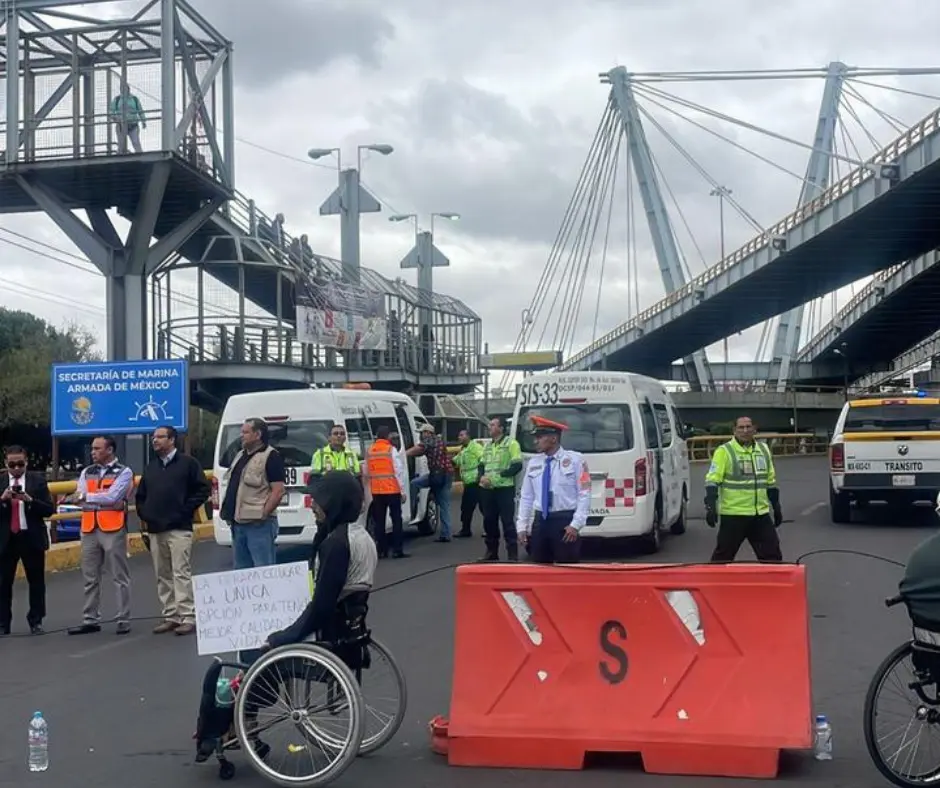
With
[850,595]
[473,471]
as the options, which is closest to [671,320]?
[473,471]

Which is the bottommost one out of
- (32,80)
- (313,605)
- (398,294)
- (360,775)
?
(360,775)

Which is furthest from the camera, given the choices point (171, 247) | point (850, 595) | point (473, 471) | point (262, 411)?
point (171, 247)

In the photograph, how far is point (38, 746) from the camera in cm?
616

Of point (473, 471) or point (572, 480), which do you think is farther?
point (473, 471)

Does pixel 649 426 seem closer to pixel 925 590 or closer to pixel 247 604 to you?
pixel 247 604

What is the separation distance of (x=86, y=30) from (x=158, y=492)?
2036 centimetres

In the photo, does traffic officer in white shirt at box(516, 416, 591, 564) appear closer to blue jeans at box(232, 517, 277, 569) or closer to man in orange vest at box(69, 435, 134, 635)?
blue jeans at box(232, 517, 277, 569)

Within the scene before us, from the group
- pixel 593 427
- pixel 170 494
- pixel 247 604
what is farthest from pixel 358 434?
pixel 247 604

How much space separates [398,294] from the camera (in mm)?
39281

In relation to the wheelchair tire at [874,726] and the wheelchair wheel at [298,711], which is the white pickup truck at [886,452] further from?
the wheelchair wheel at [298,711]

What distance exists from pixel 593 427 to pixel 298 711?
909 centimetres

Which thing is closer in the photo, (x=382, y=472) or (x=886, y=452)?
(x=382, y=472)

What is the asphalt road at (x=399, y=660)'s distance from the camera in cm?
602

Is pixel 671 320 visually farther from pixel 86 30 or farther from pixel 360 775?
pixel 360 775
